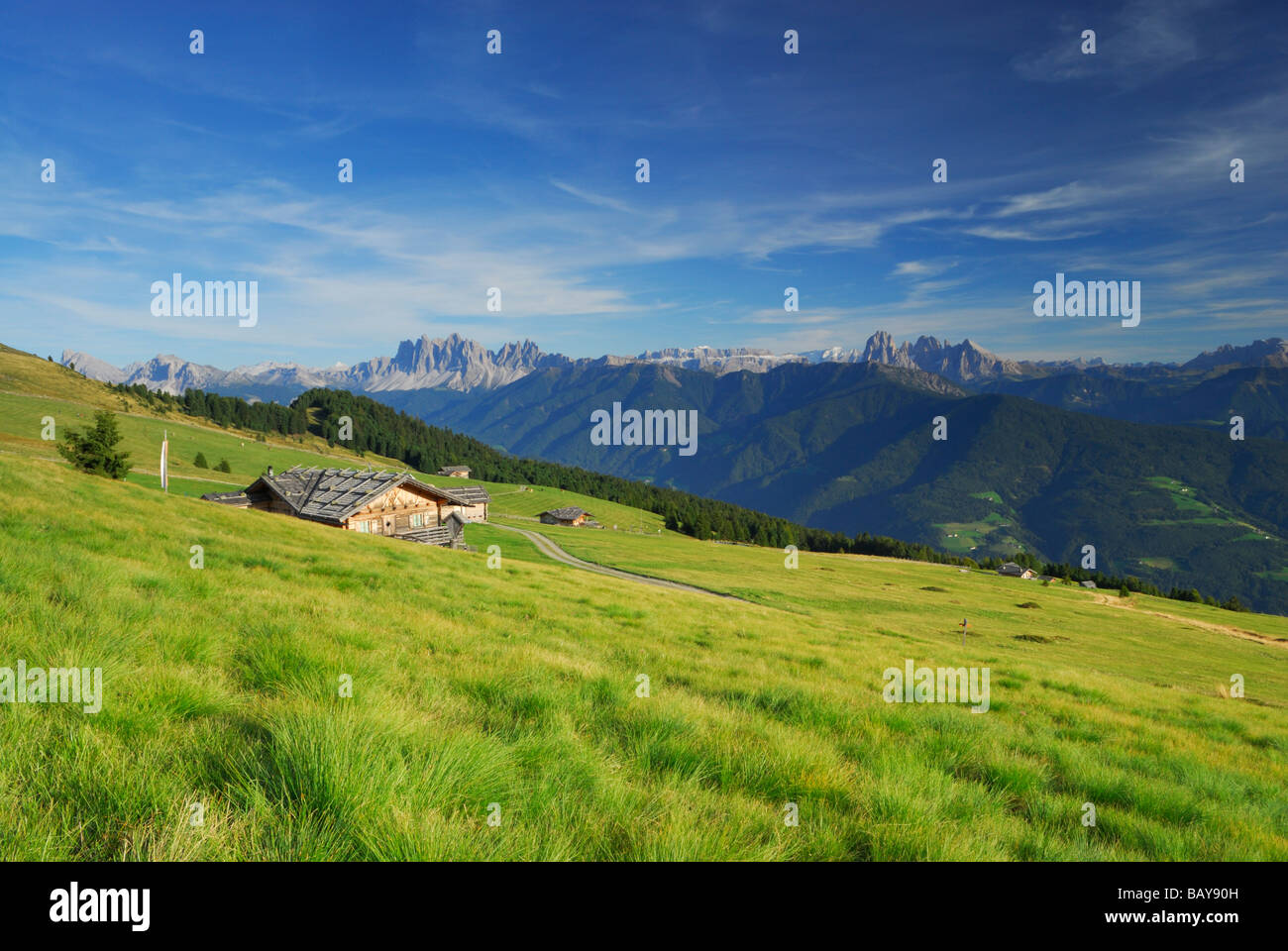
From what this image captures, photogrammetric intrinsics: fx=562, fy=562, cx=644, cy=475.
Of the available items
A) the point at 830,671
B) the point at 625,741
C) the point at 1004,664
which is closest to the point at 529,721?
the point at 625,741

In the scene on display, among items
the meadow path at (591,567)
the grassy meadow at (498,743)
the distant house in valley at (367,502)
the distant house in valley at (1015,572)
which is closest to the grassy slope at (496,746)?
the grassy meadow at (498,743)

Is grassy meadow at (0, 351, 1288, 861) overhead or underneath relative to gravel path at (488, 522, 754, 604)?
overhead

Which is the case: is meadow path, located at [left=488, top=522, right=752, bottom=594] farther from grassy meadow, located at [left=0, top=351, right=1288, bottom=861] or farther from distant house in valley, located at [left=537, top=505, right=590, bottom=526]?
distant house in valley, located at [left=537, top=505, right=590, bottom=526]

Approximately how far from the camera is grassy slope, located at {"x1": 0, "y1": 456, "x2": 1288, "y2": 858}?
2898mm

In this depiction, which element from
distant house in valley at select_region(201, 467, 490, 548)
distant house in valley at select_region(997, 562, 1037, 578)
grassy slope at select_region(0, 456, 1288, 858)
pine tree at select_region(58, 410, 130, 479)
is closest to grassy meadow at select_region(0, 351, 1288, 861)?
grassy slope at select_region(0, 456, 1288, 858)

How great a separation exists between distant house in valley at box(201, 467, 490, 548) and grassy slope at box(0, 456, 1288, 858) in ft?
131

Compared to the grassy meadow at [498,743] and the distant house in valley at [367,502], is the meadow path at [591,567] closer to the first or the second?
the distant house in valley at [367,502]

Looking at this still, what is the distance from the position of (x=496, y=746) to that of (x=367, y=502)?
5244 cm

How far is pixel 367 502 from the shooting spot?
50562 mm

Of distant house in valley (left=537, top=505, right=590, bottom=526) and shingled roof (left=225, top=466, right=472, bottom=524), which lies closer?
shingled roof (left=225, top=466, right=472, bottom=524)

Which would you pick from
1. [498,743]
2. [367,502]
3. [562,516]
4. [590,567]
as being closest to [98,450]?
[367,502]

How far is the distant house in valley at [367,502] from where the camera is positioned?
50500 mm

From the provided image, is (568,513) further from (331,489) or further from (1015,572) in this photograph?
(1015,572)

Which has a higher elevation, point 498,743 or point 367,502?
point 498,743
